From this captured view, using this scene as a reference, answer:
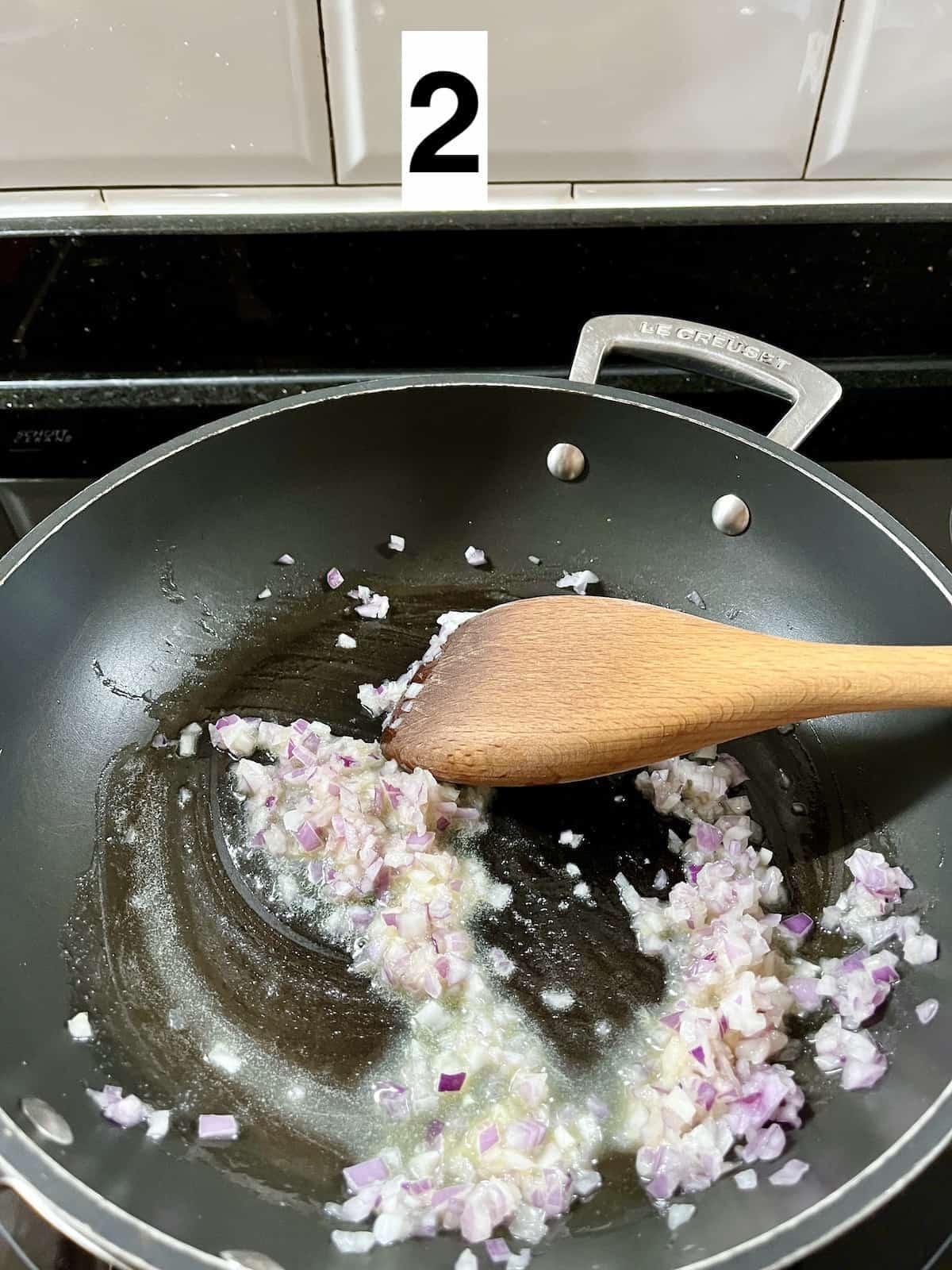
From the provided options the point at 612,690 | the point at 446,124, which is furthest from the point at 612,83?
the point at 612,690

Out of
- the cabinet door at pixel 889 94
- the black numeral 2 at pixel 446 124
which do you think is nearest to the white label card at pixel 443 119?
the black numeral 2 at pixel 446 124

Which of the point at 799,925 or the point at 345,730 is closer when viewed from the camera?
the point at 799,925

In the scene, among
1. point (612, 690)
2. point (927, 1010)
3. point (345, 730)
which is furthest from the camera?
point (345, 730)

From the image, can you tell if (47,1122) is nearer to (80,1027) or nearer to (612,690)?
(80,1027)

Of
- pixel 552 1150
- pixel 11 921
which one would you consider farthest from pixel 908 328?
pixel 11 921

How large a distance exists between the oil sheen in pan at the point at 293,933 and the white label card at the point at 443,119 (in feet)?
1.57

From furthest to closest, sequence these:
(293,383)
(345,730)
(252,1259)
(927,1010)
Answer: (293,383) → (345,730) → (927,1010) → (252,1259)

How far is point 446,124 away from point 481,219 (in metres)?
0.10

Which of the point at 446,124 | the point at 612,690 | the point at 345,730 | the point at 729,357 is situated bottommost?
the point at 345,730

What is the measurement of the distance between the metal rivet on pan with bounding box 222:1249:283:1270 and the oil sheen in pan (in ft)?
0.17

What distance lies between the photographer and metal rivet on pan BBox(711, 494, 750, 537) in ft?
3.49

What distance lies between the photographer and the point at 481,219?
3.62ft

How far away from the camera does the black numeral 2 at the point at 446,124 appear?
1.02 m

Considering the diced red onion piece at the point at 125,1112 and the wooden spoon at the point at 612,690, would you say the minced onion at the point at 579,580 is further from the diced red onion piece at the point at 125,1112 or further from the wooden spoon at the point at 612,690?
the diced red onion piece at the point at 125,1112
